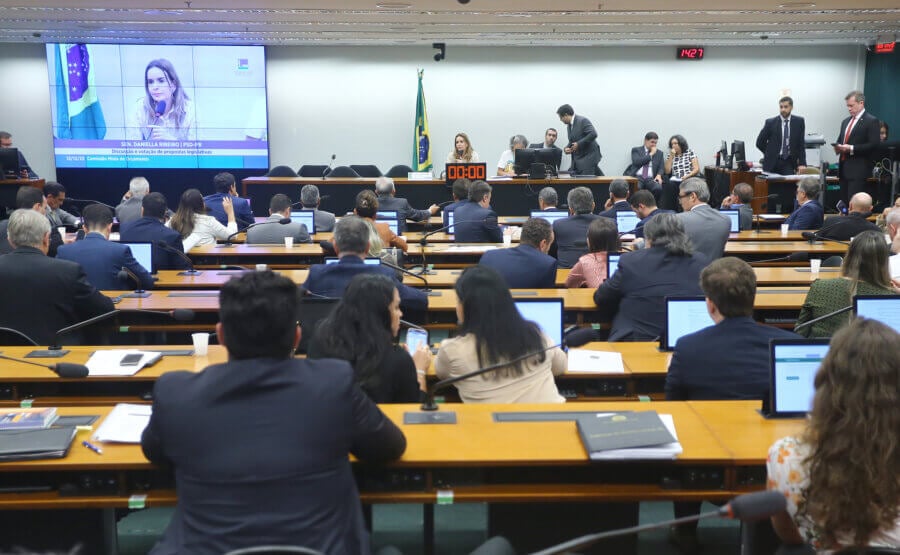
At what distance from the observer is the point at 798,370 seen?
2877 millimetres

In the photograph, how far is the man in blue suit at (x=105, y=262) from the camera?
5.32 meters

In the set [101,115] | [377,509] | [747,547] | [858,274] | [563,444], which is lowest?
[377,509]

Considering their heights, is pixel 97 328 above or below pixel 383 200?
below

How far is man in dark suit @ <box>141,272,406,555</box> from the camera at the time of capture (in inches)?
77.4

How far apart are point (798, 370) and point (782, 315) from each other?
93.5 inches

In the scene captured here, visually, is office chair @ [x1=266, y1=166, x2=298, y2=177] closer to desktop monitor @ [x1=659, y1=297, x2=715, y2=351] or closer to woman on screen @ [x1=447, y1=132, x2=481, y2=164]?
woman on screen @ [x1=447, y1=132, x2=481, y2=164]

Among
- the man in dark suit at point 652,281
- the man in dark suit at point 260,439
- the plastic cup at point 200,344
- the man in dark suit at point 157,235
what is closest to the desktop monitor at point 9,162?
the man in dark suit at point 157,235

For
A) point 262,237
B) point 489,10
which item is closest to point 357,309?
point 262,237

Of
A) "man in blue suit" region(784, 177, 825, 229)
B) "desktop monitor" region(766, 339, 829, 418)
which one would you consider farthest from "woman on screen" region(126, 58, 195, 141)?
"desktop monitor" region(766, 339, 829, 418)

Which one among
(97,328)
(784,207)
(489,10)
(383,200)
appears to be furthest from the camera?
(784,207)

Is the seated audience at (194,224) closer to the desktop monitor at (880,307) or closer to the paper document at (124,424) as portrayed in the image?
the paper document at (124,424)

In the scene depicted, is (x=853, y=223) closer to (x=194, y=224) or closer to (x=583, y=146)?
(x=194, y=224)

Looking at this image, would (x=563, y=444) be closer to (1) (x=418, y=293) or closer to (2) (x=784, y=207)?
(1) (x=418, y=293)

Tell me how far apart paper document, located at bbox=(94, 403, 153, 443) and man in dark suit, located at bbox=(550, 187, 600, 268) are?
444cm
